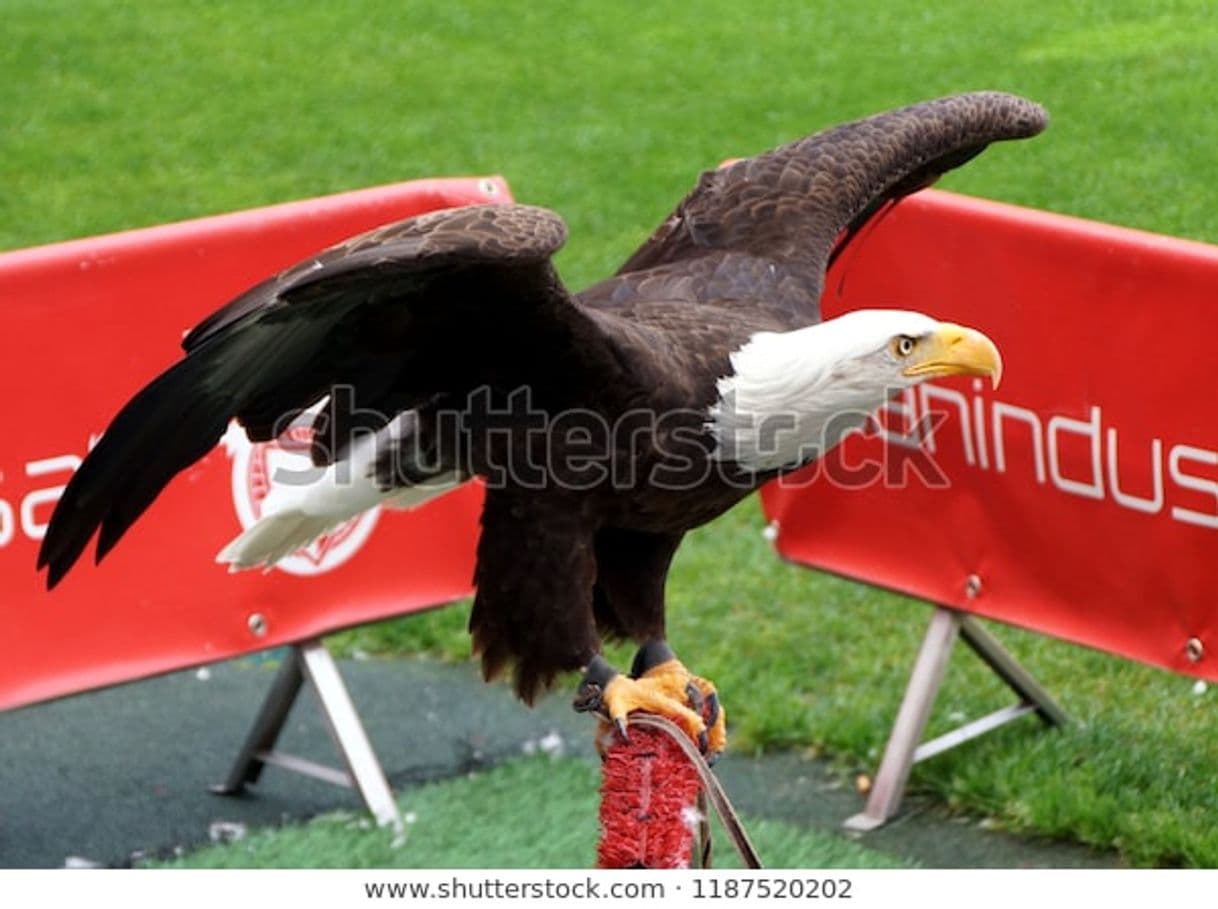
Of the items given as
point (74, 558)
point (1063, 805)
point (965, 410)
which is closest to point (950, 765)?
point (1063, 805)

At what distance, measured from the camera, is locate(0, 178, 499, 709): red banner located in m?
4.70

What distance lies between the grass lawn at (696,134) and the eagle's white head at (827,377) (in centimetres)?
180

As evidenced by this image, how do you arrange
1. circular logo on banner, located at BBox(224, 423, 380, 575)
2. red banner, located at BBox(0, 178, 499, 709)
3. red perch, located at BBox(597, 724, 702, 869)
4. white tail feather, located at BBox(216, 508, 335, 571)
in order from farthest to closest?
circular logo on banner, located at BBox(224, 423, 380, 575)
red banner, located at BBox(0, 178, 499, 709)
white tail feather, located at BBox(216, 508, 335, 571)
red perch, located at BBox(597, 724, 702, 869)

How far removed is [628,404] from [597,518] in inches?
7.7

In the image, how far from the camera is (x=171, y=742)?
18.9ft

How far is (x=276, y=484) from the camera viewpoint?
4.52 meters

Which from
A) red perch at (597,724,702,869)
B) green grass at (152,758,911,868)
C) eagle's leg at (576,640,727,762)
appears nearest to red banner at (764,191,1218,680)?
green grass at (152,758,911,868)

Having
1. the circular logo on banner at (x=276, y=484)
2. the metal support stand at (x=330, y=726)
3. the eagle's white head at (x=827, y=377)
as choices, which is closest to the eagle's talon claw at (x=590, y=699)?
the eagle's white head at (x=827, y=377)

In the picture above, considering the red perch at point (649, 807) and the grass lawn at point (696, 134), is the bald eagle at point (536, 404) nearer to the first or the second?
the red perch at point (649, 807)

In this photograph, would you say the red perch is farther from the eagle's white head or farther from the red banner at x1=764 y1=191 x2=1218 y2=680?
the red banner at x1=764 y1=191 x2=1218 y2=680

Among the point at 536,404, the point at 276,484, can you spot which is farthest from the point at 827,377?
the point at 276,484

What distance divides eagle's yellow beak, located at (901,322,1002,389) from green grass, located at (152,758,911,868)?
153cm

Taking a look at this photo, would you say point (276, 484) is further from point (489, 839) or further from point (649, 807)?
point (649, 807)

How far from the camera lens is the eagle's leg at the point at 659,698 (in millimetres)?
3385
